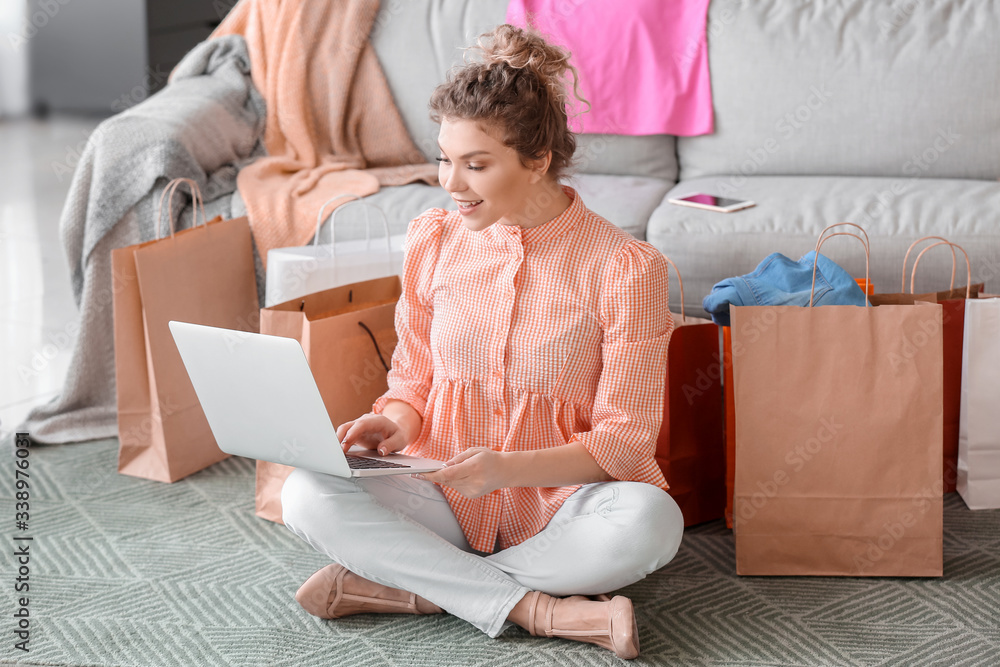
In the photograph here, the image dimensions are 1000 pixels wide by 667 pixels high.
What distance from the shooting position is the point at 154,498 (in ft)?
5.84

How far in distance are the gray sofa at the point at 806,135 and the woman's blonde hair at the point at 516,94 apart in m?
0.72

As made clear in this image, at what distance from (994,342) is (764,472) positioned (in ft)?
1.55

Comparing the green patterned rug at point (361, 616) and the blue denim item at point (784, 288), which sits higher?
the blue denim item at point (784, 288)

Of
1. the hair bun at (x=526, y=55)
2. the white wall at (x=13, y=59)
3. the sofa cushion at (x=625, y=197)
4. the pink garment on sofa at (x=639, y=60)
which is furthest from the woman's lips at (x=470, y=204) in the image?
the white wall at (x=13, y=59)

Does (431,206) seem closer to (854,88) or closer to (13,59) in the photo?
(854,88)

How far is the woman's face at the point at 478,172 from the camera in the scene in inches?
49.7

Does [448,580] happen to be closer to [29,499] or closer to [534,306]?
[534,306]

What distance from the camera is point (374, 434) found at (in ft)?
4.44

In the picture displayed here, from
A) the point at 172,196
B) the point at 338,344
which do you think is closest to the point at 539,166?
the point at 338,344

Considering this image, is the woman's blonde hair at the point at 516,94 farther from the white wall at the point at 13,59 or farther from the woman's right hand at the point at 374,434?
the white wall at the point at 13,59

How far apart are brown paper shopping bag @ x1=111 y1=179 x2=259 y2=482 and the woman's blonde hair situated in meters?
0.71

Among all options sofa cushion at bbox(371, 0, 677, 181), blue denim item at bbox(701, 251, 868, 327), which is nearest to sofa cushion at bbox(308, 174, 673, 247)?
sofa cushion at bbox(371, 0, 677, 181)

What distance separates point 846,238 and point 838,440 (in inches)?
23.5

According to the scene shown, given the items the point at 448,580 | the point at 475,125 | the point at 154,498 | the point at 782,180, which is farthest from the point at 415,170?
the point at 448,580
